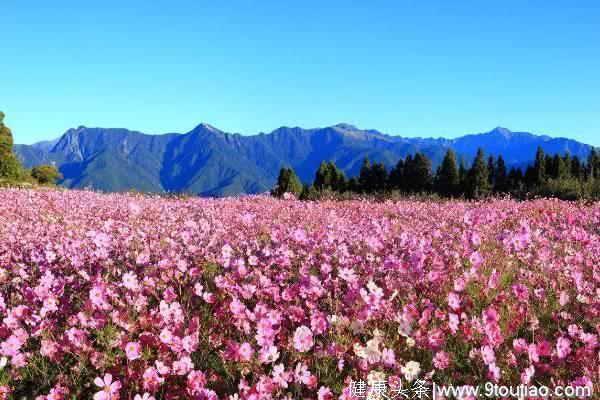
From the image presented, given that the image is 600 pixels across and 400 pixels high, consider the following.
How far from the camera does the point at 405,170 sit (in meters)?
79.6

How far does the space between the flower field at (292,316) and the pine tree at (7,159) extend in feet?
166

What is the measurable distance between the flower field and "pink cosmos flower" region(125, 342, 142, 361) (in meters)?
0.03

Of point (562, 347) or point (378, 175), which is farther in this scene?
point (378, 175)

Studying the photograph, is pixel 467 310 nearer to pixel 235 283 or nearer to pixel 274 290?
pixel 274 290

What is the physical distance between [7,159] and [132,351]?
5572 centimetres

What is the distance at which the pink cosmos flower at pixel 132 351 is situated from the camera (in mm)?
3351

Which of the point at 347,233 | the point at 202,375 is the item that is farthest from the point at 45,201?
the point at 202,375

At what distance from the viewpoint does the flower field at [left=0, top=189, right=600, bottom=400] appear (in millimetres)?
3377

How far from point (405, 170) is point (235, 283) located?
76.8 metres

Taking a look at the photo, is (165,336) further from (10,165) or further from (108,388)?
(10,165)

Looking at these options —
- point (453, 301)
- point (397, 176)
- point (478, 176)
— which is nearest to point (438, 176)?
point (478, 176)

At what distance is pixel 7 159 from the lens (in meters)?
51.9

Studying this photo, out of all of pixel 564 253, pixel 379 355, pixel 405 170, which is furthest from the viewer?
pixel 405 170

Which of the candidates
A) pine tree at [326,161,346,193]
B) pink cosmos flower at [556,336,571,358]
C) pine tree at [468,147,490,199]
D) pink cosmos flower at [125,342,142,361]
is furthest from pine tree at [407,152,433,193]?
pink cosmos flower at [125,342,142,361]
